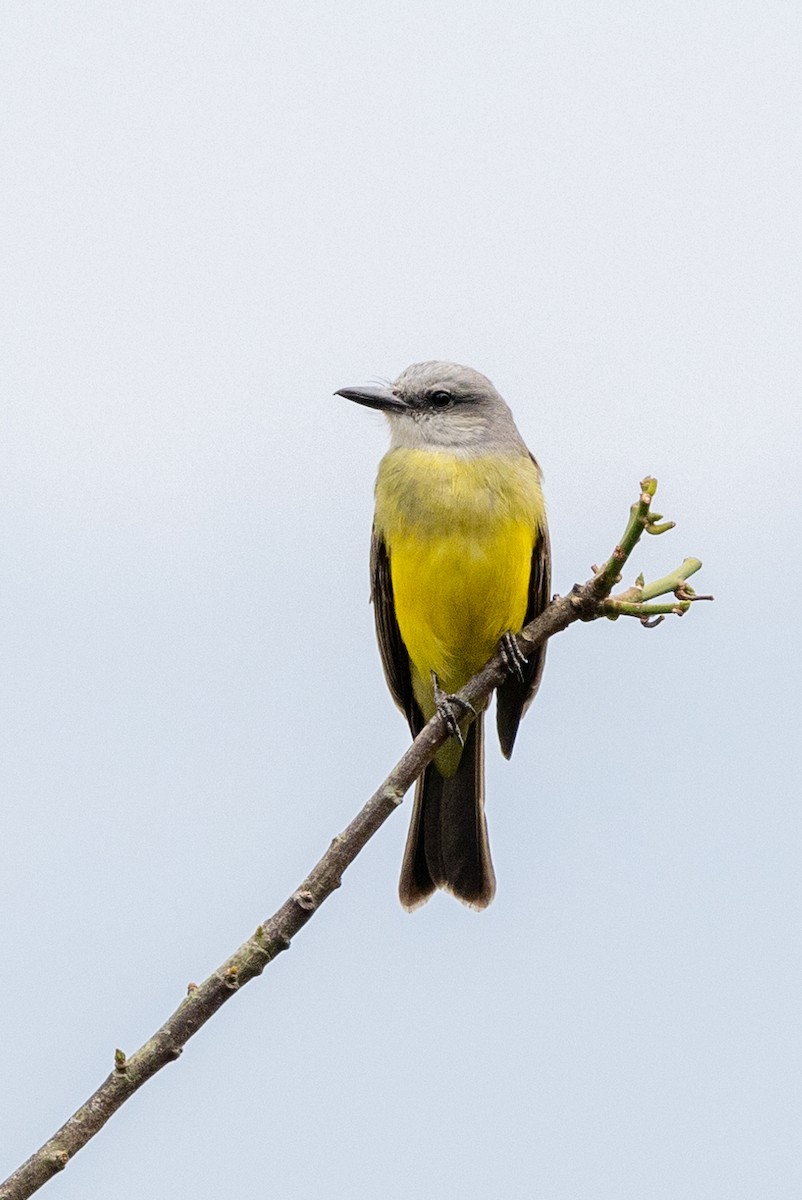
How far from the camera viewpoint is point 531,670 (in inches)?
261

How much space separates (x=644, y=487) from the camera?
345cm

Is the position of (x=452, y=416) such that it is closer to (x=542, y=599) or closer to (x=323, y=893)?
(x=542, y=599)

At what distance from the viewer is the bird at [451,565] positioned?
6.41m

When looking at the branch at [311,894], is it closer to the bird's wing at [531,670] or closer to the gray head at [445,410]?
the bird's wing at [531,670]

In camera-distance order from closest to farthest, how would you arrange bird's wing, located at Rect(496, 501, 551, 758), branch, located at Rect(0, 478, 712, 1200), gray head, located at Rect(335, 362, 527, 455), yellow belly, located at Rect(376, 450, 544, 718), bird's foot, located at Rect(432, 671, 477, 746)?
A: branch, located at Rect(0, 478, 712, 1200) < bird's foot, located at Rect(432, 671, 477, 746) < yellow belly, located at Rect(376, 450, 544, 718) < bird's wing, located at Rect(496, 501, 551, 758) < gray head, located at Rect(335, 362, 527, 455)

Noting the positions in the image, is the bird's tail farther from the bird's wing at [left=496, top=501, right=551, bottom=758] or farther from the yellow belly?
the yellow belly

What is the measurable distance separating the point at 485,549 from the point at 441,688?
2.60 ft

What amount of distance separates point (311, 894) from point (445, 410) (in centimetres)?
419

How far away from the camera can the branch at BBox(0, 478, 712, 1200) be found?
2859 mm

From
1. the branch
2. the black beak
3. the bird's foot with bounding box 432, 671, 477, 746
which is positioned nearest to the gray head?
the black beak

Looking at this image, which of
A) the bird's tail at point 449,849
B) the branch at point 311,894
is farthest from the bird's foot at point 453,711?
the bird's tail at point 449,849

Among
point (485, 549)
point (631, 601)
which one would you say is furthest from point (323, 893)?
point (485, 549)

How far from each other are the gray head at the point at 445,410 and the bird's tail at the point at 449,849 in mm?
1253

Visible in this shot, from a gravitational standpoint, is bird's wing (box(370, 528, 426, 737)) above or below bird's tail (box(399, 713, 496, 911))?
above
